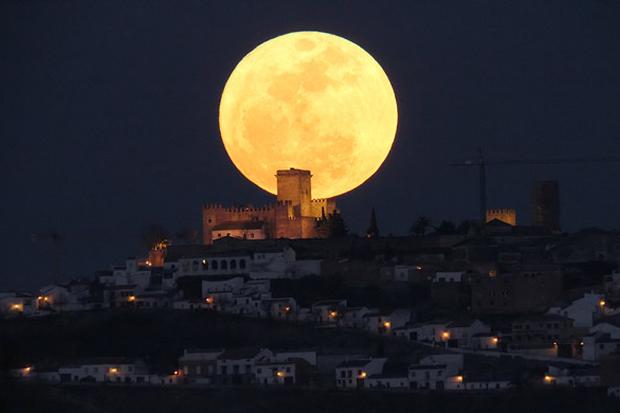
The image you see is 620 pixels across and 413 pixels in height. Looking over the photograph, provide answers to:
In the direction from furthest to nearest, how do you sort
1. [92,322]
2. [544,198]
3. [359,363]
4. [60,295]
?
[544,198] < [60,295] < [92,322] < [359,363]

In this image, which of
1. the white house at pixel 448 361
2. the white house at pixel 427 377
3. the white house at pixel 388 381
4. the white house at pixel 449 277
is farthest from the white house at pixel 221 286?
the white house at pixel 427 377

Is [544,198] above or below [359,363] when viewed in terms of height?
above

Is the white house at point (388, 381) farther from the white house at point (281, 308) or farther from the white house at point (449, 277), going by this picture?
the white house at point (449, 277)

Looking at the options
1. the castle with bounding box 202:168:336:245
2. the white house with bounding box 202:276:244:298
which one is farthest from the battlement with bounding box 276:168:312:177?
the white house with bounding box 202:276:244:298

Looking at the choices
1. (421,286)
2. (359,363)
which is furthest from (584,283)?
(359,363)

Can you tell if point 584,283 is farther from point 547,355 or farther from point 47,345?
point 47,345

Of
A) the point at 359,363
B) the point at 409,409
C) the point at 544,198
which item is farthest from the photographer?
the point at 544,198

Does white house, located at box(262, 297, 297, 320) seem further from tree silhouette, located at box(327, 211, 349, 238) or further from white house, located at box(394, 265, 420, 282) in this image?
tree silhouette, located at box(327, 211, 349, 238)
